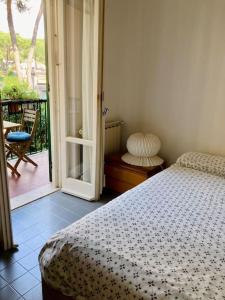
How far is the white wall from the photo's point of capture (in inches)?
101

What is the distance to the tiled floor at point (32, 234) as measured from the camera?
5.44 ft

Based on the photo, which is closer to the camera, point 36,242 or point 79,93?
point 36,242

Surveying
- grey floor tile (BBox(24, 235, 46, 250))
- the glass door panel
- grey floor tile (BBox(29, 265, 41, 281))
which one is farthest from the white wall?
grey floor tile (BBox(29, 265, 41, 281))

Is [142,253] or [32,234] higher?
[142,253]

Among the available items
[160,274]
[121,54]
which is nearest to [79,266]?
[160,274]

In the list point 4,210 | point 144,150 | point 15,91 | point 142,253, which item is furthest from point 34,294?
point 15,91

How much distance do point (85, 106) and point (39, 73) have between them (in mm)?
3699

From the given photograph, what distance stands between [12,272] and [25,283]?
6.0 inches

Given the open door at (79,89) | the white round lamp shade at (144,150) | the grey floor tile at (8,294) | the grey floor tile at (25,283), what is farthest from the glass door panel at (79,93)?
the grey floor tile at (8,294)

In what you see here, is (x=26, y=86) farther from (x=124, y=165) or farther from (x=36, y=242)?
(x=36, y=242)

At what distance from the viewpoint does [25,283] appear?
1.69 meters

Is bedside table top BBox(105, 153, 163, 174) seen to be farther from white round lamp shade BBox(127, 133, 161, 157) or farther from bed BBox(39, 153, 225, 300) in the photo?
bed BBox(39, 153, 225, 300)

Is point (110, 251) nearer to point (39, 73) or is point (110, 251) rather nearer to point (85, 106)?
point (85, 106)

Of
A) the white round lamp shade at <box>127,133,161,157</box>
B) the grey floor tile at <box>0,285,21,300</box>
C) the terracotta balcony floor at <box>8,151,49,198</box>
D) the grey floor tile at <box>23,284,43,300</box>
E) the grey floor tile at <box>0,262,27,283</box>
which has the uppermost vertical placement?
the white round lamp shade at <box>127,133,161,157</box>
